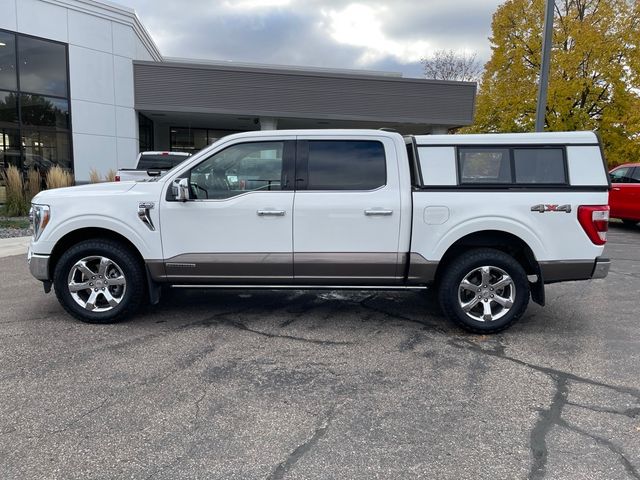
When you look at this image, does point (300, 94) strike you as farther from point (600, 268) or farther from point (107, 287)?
point (600, 268)

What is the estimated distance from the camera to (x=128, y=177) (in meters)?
11.2

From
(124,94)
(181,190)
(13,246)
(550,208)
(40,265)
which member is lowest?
(13,246)

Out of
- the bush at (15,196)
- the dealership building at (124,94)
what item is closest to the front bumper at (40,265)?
the bush at (15,196)

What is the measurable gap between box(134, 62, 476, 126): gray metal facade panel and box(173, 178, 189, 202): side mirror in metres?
16.5

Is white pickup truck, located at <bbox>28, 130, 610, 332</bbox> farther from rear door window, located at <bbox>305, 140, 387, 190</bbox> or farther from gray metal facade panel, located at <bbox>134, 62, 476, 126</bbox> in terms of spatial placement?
gray metal facade panel, located at <bbox>134, 62, 476, 126</bbox>

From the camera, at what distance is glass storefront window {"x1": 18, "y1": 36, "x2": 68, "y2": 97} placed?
16875mm

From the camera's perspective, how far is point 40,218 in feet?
16.1

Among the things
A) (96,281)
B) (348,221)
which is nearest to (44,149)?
(96,281)

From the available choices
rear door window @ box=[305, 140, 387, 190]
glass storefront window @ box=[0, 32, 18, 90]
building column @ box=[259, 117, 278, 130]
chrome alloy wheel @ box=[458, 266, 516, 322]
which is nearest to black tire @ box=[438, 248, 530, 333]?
chrome alloy wheel @ box=[458, 266, 516, 322]

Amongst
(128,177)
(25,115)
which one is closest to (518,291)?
(128,177)

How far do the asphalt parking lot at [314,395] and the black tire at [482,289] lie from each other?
0.68ft

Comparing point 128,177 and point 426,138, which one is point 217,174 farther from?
point 128,177

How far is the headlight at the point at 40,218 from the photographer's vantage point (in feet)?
16.0

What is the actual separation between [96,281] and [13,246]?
5.96 meters
